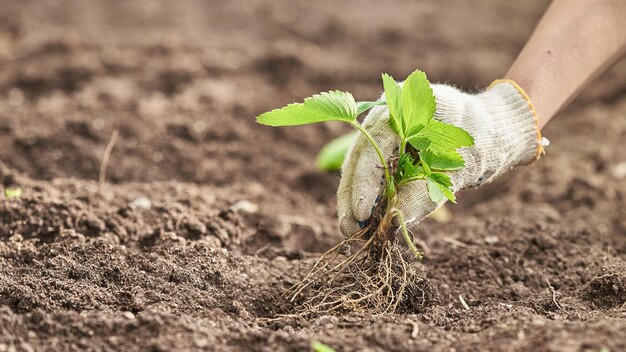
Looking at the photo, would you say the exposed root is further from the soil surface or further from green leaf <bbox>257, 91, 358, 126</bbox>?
green leaf <bbox>257, 91, 358, 126</bbox>

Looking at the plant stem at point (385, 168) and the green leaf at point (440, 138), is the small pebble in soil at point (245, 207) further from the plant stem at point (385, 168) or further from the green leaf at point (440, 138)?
the green leaf at point (440, 138)

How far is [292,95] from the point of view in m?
3.73

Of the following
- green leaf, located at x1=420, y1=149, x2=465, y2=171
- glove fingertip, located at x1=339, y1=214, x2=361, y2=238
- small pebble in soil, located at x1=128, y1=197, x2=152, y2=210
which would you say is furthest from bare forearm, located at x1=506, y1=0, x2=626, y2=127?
small pebble in soil, located at x1=128, y1=197, x2=152, y2=210

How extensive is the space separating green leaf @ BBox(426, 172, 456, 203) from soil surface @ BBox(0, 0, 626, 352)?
0.31 meters

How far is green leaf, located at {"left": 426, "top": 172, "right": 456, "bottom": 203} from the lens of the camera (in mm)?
1771

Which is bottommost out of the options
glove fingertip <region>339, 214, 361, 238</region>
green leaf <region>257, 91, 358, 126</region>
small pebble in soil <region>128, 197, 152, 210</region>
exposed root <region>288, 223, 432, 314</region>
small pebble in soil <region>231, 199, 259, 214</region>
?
small pebble in soil <region>128, 197, 152, 210</region>

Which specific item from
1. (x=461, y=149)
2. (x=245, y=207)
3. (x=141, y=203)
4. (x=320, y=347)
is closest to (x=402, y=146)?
(x=461, y=149)

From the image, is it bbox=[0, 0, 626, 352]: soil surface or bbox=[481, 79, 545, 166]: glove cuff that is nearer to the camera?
bbox=[0, 0, 626, 352]: soil surface

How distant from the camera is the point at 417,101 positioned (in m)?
1.76

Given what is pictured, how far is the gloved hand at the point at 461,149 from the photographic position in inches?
75.5

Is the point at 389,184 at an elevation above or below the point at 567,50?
below

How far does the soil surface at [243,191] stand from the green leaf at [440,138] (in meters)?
0.43

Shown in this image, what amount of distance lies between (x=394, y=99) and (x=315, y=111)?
207mm

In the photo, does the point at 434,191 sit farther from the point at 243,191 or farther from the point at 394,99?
the point at 243,191
